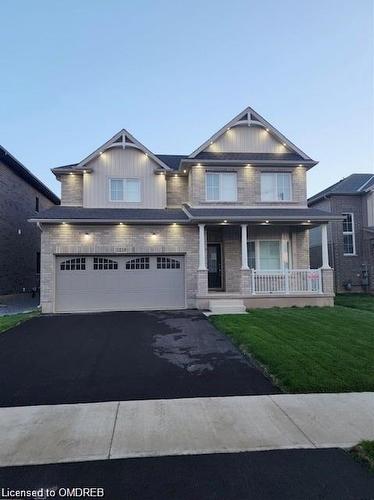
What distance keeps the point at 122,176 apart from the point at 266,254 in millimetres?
7817

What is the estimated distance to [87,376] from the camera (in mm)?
5523

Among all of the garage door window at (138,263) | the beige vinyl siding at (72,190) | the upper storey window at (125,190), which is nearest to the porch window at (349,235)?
the garage door window at (138,263)

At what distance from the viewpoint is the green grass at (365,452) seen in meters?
2.98

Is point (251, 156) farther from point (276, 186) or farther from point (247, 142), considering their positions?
point (276, 186)

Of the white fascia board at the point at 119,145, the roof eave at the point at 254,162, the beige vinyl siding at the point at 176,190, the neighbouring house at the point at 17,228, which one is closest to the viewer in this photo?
the roof eave at the point at 254,162

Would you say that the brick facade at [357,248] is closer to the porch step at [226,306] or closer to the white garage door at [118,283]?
the porch step at [226,306]

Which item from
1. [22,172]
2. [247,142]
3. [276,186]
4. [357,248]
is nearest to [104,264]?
[276,186]

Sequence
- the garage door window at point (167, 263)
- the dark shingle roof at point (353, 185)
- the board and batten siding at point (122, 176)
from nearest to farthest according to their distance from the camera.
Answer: the garage door window at point (167, 263), the board and batten siding at point (122, 176), the dark shingle roof at point (353, 185)

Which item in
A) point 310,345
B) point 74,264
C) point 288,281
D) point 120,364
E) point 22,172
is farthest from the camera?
point 22,172

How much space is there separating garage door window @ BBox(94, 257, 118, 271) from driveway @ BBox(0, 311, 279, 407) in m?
3.81

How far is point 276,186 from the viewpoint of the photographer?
50.2 ft

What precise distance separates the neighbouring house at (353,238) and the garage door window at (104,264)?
44.5 ft

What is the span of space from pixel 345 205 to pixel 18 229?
20042 millimetres

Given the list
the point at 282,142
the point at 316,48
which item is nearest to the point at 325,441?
the point at 282,142
